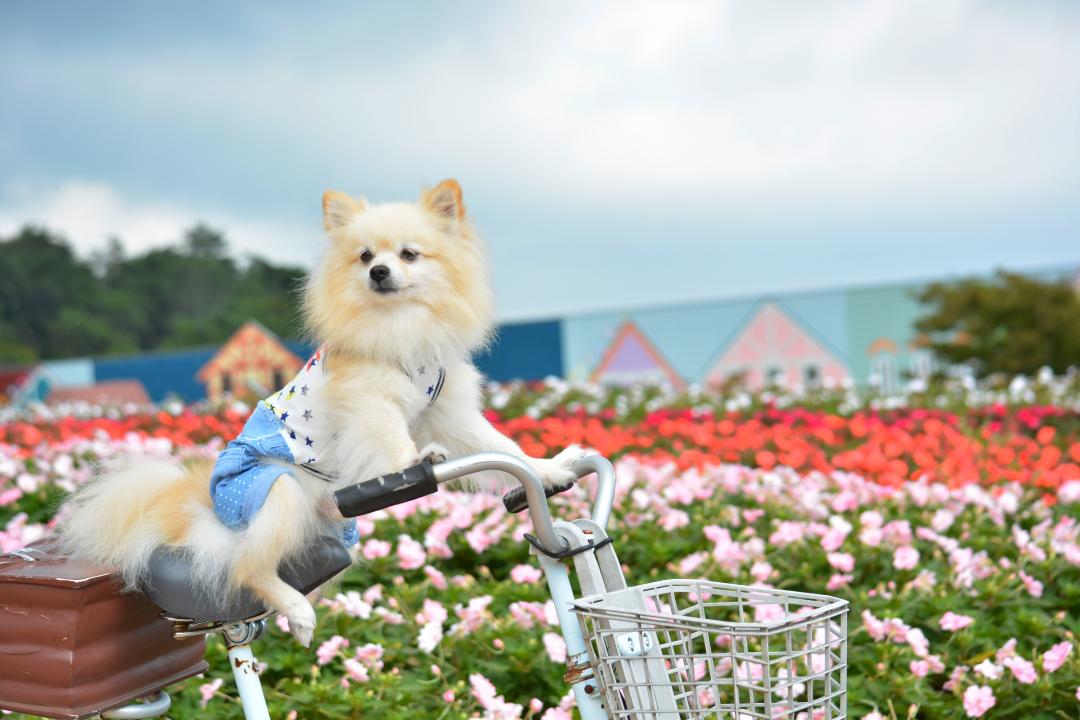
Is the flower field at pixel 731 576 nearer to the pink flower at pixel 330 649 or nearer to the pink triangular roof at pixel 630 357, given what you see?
the pink flower at pixel 330 649

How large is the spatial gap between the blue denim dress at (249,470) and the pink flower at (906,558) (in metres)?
2.44

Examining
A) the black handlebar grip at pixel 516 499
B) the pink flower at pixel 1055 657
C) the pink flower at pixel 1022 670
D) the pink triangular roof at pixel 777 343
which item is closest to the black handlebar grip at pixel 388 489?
the black handlebar grip at pixel 516 499

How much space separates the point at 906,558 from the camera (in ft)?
11.9

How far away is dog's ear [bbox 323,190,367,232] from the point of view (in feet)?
6.95

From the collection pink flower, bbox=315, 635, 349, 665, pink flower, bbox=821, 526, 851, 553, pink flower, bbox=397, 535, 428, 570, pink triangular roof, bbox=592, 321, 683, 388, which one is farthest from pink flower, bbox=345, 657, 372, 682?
pink triangular roof, bbox=592, 321, 683, 388

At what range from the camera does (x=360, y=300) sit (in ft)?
6.77

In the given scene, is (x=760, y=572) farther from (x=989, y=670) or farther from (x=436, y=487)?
(x=436, y=487)

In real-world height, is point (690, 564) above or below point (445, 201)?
below

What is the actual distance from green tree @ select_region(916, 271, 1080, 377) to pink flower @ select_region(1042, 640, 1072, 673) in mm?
15592

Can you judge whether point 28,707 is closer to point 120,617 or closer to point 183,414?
point 120,617

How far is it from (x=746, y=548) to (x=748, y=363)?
16.3 metres

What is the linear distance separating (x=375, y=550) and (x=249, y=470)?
5.88 ft

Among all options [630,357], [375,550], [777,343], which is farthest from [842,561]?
[630,357]

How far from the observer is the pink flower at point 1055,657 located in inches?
115
